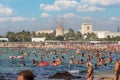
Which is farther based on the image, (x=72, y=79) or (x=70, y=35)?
(x=70, y=35)

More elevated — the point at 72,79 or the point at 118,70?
the point at 118,70

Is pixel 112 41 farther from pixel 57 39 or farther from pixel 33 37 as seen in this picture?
pixel 33 37

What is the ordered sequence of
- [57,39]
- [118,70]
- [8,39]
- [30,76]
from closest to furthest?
[30,76] → [118,70] → [57,39] → [8,39]

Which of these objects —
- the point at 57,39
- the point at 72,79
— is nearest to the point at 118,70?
the point at 72,79

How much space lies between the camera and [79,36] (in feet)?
614

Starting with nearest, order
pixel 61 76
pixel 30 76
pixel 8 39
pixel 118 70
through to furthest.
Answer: pixel 30 76
pixel 118 70
pixel 61 76
pixel 8 39

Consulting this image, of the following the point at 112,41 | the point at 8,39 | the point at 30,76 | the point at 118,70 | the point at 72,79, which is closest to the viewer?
the point at 30,76

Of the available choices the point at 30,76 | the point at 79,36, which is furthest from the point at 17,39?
the point at 30,76

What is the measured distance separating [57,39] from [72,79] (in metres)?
163

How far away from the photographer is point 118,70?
13.8 meters

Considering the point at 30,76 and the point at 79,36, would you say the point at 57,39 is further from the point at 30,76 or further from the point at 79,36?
the point at 30,76

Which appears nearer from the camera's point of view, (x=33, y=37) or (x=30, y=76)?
(x=30, y=76)

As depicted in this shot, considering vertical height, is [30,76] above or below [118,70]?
above

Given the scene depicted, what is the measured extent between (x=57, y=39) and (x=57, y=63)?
14647cm
